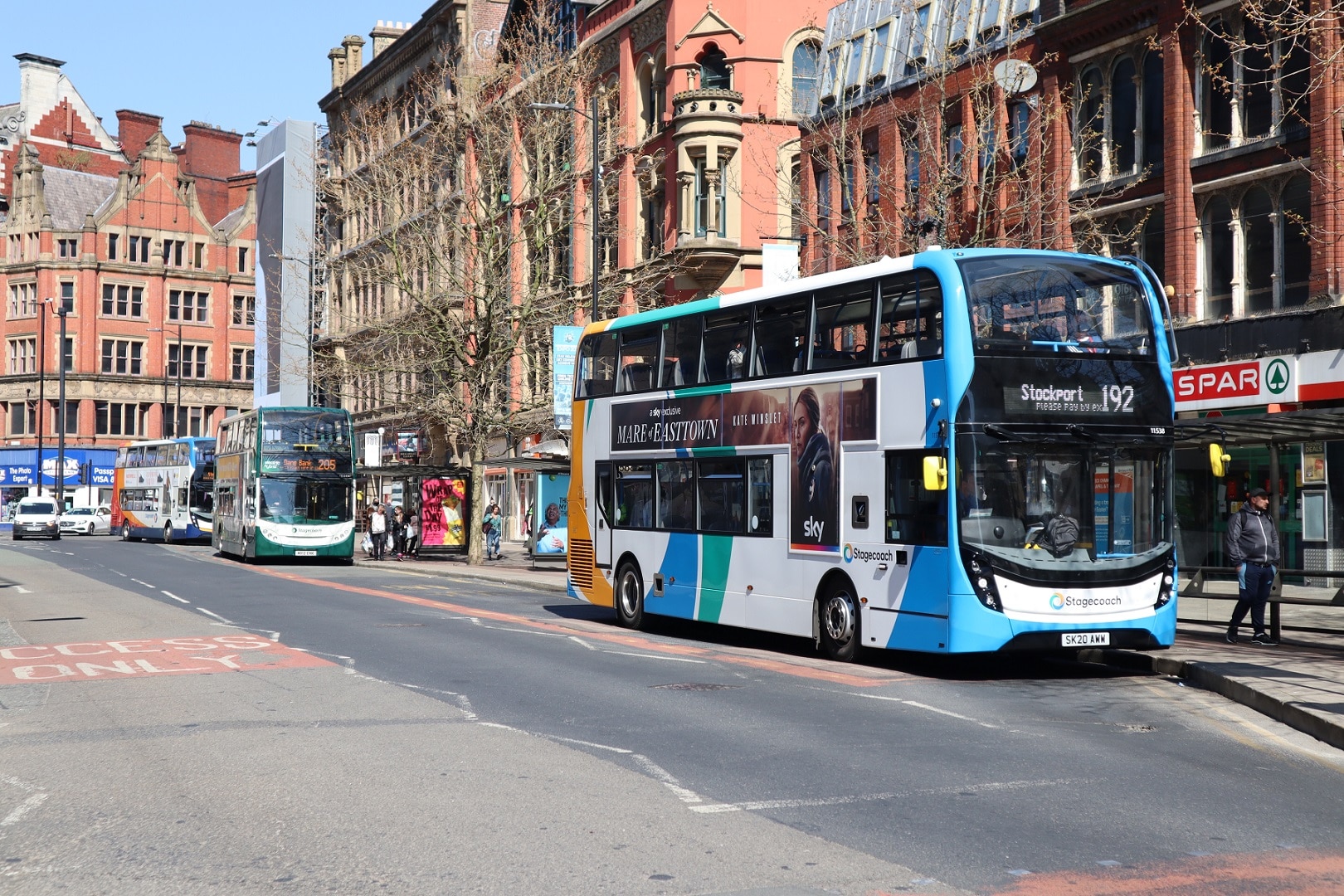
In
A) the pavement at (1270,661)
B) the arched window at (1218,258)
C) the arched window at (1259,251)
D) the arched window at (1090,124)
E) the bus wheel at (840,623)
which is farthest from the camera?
the arched window at (1090,124)

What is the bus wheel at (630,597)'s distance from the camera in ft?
68.6

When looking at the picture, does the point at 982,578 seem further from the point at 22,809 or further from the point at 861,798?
the point at 22,809

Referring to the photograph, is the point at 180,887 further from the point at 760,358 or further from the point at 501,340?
the point at 501,340

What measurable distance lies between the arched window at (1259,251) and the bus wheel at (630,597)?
1259cm

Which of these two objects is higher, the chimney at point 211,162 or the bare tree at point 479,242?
the chimney at point 211,162

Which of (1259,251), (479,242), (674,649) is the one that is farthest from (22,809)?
(479,242)

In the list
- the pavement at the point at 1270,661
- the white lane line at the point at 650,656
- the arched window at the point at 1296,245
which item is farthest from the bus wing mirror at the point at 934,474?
the arched window at the point at 1296,245

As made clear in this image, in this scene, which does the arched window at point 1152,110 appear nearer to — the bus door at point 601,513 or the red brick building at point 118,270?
the bus door at point 601,513

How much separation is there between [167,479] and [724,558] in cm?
5089

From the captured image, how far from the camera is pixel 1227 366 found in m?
26.5

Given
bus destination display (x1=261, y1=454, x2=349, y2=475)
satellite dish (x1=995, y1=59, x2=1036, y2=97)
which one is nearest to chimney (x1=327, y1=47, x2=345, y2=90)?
bus destination display (x1=261, y1=454, x2=349, y2=475)

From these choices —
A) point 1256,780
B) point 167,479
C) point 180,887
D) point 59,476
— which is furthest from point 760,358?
point 59,476

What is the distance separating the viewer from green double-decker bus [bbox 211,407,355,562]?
137 ft

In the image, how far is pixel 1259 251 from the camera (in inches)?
1040
